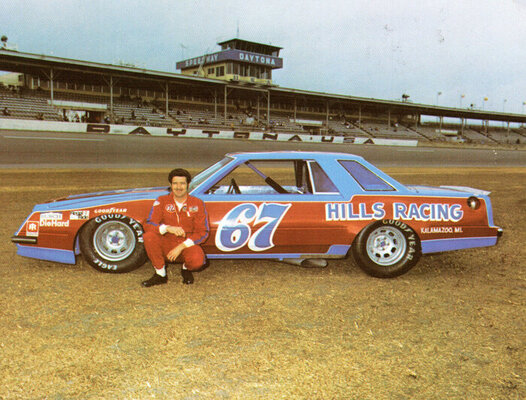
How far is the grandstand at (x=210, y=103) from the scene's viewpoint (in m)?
36.0

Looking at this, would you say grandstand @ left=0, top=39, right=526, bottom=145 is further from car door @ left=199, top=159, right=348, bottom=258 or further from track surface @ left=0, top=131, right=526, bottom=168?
car door @ left=199, top=159, right=348, bottom=258

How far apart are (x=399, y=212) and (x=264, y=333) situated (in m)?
2.10

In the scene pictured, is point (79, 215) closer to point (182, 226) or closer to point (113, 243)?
point (113, 243)

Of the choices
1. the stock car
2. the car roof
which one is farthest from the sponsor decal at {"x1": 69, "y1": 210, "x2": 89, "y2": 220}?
the car roof

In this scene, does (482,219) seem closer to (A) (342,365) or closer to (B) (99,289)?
(A) (342,365)

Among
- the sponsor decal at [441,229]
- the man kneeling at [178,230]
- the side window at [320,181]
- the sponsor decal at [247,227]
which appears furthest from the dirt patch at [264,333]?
the side window at [320,181]

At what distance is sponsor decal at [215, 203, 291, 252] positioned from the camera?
442 cm

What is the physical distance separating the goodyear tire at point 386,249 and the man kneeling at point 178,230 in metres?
1.59

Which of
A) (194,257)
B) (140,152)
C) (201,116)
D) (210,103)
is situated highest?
(210,103)

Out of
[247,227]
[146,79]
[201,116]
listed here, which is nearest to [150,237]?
[247,227]

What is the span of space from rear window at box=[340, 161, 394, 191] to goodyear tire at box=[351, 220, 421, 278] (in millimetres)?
418

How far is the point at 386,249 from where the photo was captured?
4.58 meters

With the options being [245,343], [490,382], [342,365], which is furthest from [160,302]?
[490,382]

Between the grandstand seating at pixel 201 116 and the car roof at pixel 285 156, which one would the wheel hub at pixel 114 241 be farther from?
the grandstand seating at pixel 201 116
